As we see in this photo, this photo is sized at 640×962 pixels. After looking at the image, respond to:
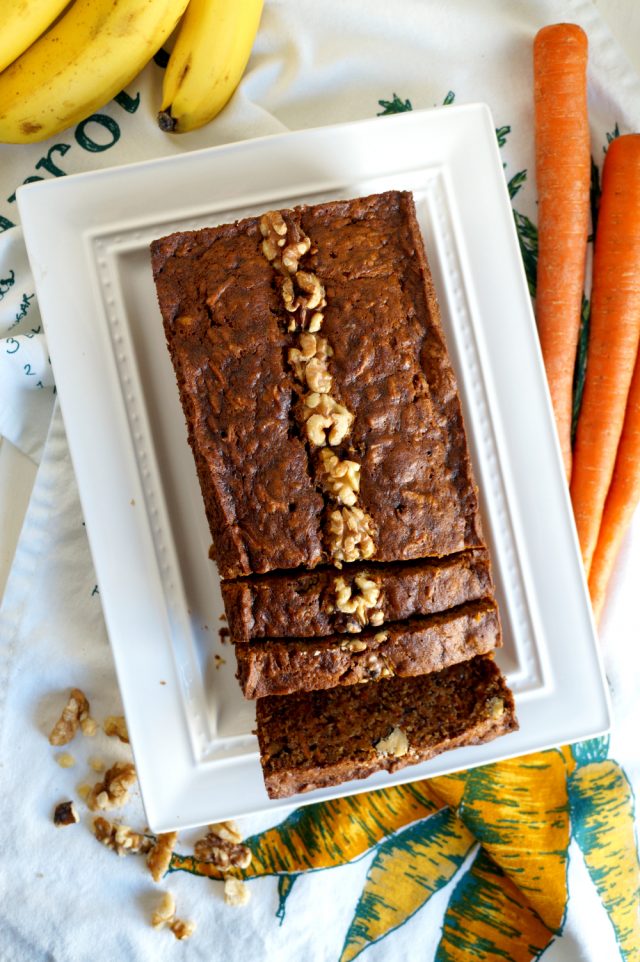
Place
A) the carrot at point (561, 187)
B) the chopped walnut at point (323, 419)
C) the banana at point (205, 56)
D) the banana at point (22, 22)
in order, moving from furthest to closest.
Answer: the carrot at point (561, 187) < the banana at point (205, 56) < the banana at point (22, 22) < the chopped walnut at point (323, 419)

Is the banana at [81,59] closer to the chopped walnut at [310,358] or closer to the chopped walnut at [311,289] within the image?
the chopped walnut at [311,289]

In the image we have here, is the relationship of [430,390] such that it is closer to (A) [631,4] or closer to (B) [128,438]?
(B) [128,438]

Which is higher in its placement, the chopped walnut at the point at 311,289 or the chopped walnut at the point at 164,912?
the chopped walnut at the point at 311,289

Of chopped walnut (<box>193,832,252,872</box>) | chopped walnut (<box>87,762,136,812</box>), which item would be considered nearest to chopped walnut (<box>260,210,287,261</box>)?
chopped walnut (<box>87,762,136,812</box>)

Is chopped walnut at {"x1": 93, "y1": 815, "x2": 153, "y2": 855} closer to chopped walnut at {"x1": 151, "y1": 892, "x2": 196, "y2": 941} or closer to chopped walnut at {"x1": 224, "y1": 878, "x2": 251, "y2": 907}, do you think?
chopped walnut at {"x1": 151, "y1": 892, "x2": 196, "y2": 941}

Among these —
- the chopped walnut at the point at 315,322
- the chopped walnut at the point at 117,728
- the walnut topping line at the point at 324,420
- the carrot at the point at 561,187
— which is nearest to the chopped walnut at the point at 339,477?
the walnut topping line at the point at 324,420

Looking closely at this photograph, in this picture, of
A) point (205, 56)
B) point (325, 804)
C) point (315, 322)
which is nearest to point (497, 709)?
point (325, 804)
